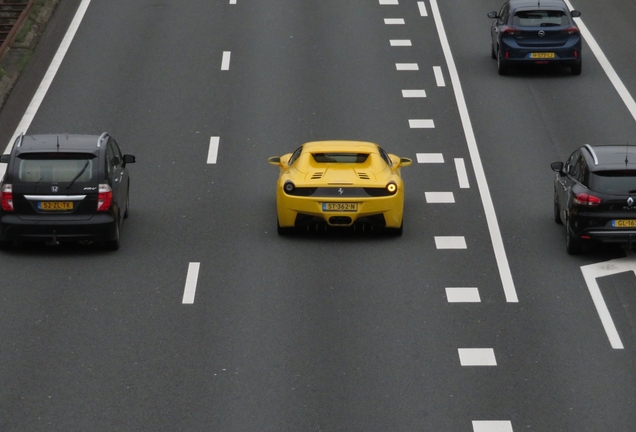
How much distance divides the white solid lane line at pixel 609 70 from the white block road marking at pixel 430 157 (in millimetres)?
4872

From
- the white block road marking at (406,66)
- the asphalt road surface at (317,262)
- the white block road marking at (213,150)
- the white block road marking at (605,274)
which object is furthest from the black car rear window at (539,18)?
the white block road marking at (605,274)

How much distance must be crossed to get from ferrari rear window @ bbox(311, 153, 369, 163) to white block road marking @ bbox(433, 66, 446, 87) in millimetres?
9652

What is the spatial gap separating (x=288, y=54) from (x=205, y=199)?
1070 cm

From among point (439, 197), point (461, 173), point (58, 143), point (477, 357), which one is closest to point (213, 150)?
point (461, 173)

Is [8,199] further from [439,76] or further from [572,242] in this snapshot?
[439,76]

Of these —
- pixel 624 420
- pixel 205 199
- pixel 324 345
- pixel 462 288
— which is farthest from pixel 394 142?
pixel 624 420

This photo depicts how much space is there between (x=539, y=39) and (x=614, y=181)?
38.8 ft

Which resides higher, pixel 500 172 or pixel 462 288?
pixel 462 288

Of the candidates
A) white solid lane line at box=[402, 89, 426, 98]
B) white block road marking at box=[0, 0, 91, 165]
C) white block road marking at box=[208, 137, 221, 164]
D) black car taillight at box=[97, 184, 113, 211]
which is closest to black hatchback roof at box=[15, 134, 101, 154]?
black car taillight at box=[97, 184, 113, 211]

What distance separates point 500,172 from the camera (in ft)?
84.0

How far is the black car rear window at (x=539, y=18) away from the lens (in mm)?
32094

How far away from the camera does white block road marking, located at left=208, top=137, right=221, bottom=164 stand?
1042 inches

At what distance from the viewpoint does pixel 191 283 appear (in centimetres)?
1952

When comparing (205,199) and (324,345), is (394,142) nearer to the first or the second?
(205,199)
